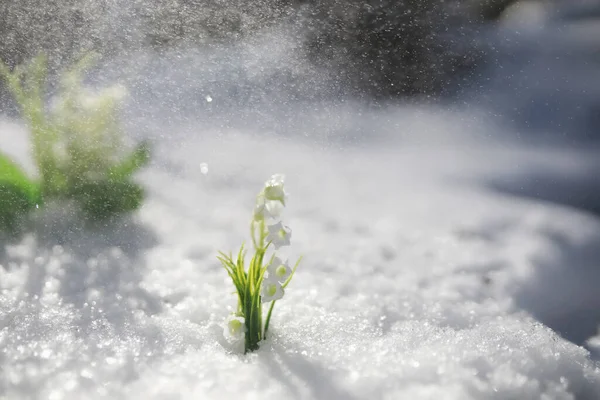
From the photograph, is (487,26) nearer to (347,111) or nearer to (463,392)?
(347,111)

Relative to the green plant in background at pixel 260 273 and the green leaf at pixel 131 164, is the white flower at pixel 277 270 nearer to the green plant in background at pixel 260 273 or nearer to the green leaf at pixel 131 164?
the green plant in background at pixel 260 273

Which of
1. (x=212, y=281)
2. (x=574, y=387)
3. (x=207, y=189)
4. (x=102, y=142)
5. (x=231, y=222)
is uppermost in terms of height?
(x=102, y=142)

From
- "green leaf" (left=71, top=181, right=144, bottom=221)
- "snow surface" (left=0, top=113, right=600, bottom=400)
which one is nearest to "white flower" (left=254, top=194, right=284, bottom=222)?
"snow surface" (left=0, top=113, right=600, bottom=400)

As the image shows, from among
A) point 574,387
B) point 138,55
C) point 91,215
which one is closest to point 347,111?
point 138,55

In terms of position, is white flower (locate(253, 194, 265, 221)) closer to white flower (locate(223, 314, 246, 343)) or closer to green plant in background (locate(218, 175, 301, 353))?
green plant in background (locate(218, 175, 301, 353))

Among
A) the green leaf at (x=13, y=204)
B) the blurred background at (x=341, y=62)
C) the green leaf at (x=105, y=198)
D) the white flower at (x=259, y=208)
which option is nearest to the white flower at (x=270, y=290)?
the white flower at (x=259, y=208)
